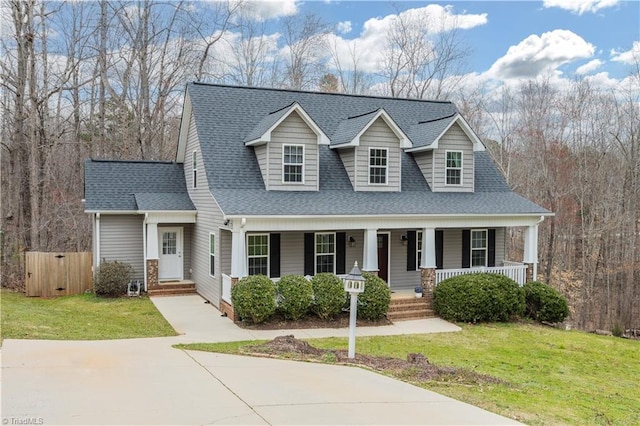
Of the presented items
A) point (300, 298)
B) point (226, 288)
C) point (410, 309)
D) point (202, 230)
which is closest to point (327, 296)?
point (300, 298)

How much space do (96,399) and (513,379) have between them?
7763 millimetres

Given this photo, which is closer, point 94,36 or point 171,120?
point 94,36

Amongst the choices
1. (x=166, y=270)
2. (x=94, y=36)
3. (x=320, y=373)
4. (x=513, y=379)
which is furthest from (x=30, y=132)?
(x=513, y=379)

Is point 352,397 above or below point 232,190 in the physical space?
below

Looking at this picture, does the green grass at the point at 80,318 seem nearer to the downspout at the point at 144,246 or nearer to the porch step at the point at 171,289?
the porch step at the point at 171,289

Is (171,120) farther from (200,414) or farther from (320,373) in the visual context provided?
(200,414)

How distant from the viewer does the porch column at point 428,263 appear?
1725 centimetres

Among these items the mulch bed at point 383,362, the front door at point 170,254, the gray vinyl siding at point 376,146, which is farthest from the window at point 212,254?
the mulch bed at point 383,362

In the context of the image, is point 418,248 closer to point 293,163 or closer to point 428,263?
point 428,263

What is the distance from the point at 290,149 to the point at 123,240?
23.2ft

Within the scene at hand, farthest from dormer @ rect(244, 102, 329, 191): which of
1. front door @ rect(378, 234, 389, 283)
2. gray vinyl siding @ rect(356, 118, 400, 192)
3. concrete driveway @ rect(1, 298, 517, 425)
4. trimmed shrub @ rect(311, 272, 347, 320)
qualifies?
concrete driveway @ rect(1, 298, 517, 425)

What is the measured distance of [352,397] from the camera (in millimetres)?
7441

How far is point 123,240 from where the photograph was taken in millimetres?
19156

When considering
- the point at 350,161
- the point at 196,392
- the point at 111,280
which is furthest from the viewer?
the point at 350,161
